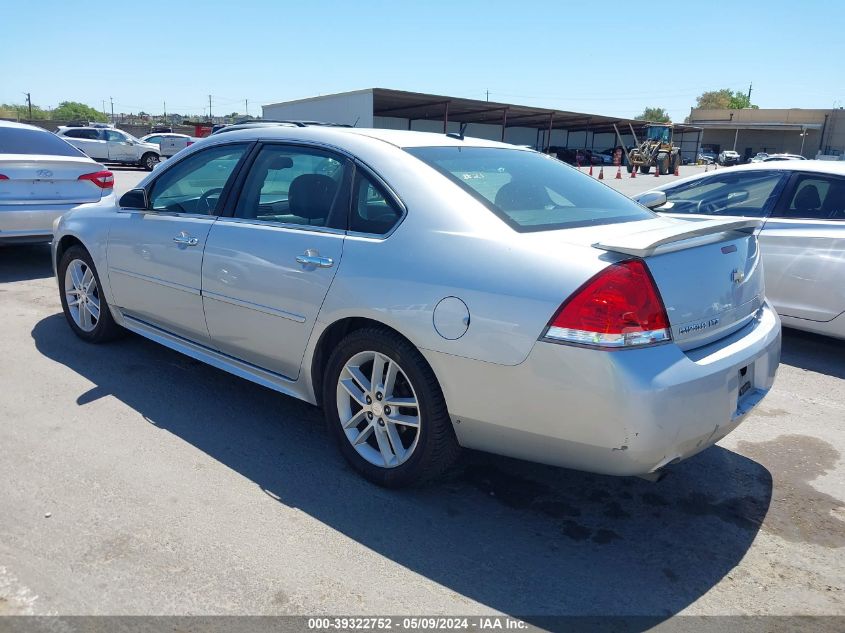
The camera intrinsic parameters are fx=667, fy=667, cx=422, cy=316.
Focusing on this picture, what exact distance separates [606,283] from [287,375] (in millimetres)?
1788

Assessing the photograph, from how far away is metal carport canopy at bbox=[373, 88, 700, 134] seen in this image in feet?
119

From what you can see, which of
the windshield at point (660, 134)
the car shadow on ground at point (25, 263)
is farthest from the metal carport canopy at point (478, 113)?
the car shadow on ground at point (25, 263)

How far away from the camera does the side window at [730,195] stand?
18.3 feet

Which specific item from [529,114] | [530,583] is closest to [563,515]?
[530,583]

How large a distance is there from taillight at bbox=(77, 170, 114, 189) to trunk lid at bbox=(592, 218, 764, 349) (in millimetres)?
6741

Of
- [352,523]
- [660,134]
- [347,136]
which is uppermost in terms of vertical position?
[660,134]

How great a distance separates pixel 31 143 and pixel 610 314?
303 inches

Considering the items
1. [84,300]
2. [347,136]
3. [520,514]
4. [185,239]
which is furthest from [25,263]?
[520,514]

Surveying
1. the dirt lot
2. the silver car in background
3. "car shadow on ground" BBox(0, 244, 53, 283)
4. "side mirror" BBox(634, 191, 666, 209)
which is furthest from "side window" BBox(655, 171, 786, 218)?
"car shadow on ground" BBox(0, 244, 53, 283)

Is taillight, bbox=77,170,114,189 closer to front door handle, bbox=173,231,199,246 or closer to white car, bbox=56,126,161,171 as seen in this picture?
front door handle, bbox=173,231,199,246

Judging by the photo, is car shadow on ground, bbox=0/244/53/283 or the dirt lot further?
car shadow on ground, bbox=0/244/53/283

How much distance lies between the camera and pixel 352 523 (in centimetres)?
290

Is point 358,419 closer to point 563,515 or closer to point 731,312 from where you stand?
point 563,515

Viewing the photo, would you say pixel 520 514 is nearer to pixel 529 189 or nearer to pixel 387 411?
pixel 387 411
